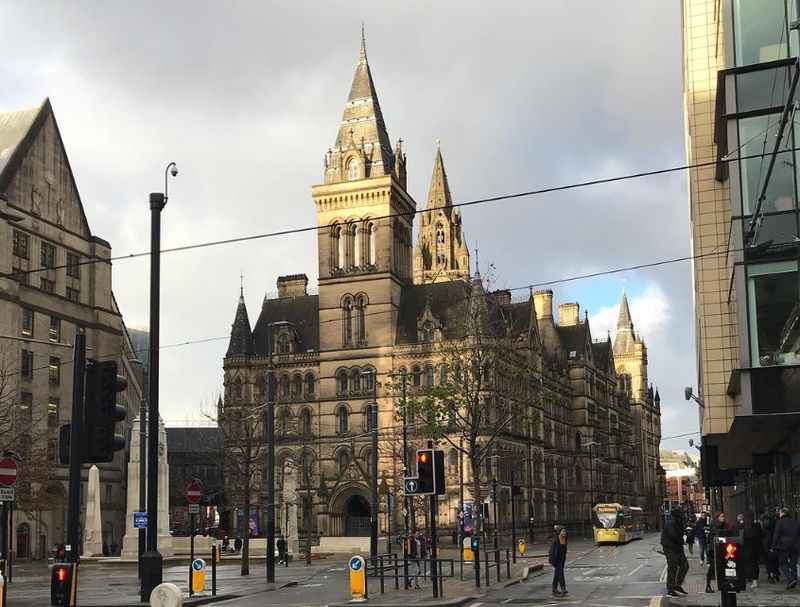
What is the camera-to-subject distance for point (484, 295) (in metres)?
54.3

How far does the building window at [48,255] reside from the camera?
228 ft

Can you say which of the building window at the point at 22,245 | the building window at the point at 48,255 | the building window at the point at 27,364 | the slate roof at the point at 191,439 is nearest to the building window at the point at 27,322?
the building window at the point at 27,364

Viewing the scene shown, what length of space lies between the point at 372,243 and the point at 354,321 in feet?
21.2

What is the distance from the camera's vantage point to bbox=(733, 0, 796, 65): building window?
81.0 feet

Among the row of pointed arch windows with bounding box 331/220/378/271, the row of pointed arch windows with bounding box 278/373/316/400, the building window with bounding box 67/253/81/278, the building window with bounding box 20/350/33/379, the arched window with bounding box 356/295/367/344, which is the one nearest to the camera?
the building window with bounding box 20/350/33/379

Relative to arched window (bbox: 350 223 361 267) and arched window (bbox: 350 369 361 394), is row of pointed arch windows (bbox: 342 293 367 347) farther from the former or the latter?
arched window (bbox: 350 223 361 267)

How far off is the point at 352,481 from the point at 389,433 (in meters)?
4.92

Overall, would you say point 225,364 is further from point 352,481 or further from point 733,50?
point 733,50

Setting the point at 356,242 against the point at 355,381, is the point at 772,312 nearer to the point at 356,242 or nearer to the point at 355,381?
the point at 355,381

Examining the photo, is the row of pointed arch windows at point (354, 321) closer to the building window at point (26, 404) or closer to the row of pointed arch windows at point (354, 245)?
the row of pointed arch windows at point (354, 245)

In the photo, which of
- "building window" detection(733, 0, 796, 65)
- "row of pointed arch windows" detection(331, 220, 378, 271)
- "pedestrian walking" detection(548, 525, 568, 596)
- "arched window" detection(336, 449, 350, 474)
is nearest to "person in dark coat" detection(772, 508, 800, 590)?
"pedestrian walking" detection(548, 525, 568, 596)

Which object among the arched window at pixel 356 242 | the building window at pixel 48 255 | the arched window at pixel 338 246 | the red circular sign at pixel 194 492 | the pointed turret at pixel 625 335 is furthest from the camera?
the pointed turret at pixel 625 335

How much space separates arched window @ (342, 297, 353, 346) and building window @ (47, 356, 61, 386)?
23725 mm

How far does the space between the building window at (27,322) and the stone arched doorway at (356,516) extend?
28.2 metres
